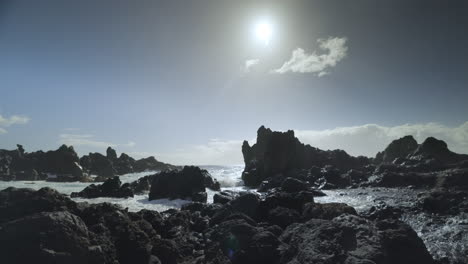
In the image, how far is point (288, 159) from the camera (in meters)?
72.8

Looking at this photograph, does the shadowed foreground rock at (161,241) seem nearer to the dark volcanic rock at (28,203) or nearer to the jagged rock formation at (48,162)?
the dark volcanic rock at (28,203)

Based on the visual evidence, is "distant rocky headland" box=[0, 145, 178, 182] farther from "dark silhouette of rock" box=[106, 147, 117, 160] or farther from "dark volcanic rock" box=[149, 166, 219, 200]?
"dark volcanic rock" box=[149, 166, 219, 200]

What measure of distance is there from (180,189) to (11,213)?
30.3 meters

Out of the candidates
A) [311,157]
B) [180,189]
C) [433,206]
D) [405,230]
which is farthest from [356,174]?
[405,230]

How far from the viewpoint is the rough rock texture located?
7075cm

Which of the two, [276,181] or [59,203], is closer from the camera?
[59,203]

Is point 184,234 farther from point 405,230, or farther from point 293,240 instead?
point 405,230

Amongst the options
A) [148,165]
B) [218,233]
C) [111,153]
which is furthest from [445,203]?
[148,165]

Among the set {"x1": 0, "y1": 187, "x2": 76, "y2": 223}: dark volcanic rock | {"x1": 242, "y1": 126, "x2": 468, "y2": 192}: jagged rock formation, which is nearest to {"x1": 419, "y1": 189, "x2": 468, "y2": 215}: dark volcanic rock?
{"x1": 242, "y1": 126, "x2": 468, "y2": 192}: jagged rock formation

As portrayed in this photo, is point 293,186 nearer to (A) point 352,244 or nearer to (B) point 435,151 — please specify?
(A) point 352,244

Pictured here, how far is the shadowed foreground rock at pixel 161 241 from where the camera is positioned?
8766mm

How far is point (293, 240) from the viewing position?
458 inches

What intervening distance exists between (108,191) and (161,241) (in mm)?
34542

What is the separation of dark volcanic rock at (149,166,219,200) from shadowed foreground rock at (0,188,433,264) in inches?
988
